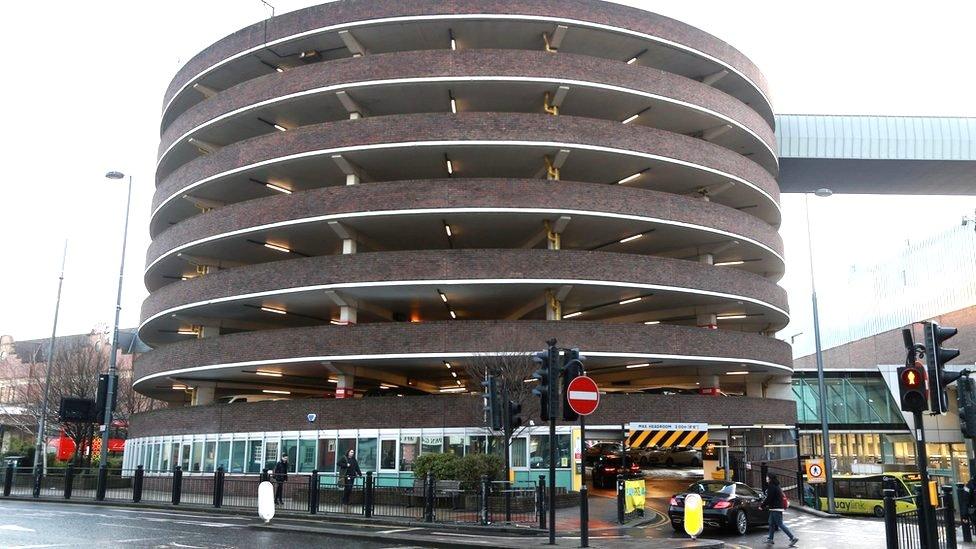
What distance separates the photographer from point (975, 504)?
64.8 feet

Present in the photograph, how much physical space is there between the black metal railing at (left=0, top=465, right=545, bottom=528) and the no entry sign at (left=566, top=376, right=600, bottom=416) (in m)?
4.62

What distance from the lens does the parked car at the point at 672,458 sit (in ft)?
143

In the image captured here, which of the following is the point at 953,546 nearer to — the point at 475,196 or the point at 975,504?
the point at 975,504

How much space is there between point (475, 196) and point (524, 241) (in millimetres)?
6403

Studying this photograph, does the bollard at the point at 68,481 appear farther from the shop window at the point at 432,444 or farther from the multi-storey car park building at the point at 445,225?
the shop window at the point at 432,444

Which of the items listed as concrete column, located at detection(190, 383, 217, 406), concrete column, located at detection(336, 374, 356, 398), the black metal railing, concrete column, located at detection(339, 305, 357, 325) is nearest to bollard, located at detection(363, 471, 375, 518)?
the black metal railing

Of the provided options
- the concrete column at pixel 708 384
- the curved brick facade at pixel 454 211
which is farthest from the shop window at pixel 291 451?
the concrete column at pixel 708 384

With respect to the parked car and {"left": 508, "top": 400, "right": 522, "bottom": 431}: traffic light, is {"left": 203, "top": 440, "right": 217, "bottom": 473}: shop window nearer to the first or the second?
{"left": 508, "top": 400, "right": 522, "bottom": 431}: traffic light

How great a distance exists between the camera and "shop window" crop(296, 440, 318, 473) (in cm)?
2983

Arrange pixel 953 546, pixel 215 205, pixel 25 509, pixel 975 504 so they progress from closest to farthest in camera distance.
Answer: pixel 953 546
pixel 975 504
pixel 25 509
pixel 215 205

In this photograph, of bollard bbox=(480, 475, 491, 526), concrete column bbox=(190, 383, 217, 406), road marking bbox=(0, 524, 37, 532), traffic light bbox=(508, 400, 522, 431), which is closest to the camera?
road marking bbox=(0, 524, 37, 532)

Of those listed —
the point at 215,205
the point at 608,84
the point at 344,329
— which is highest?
the point at 608,84

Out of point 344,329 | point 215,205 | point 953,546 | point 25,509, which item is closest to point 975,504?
point 953,546

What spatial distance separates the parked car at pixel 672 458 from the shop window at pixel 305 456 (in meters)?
21.1
